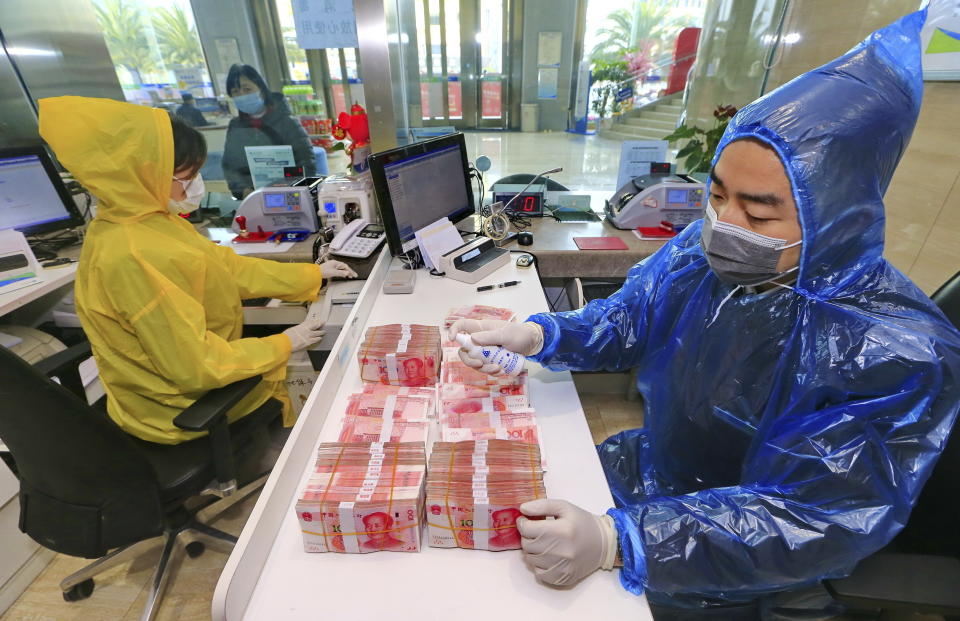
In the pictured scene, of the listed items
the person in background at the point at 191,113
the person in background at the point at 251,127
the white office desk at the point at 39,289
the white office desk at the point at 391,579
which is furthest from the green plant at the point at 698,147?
the person in background at the point at 191,113

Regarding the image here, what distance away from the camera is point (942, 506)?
89 cm

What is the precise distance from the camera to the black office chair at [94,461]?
0.98 m

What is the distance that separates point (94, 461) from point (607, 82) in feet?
10.5

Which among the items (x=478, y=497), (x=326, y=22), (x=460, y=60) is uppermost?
(x=326, y=22)

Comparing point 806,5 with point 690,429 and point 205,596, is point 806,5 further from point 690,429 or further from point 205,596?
point 205,596

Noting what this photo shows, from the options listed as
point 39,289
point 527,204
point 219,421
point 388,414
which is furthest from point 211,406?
point 527,204

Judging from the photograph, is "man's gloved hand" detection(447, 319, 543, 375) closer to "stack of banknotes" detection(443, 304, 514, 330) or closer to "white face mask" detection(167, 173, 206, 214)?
"stack of banknotes" detection(443, 304, 514, 330)

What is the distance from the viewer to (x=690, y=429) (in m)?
1.03

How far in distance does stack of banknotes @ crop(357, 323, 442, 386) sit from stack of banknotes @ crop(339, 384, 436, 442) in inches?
1.0

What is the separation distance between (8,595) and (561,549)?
1940mm

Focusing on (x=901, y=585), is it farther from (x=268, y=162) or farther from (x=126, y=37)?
(x=126, y=37)

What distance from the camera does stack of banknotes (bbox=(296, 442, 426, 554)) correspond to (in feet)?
2.48

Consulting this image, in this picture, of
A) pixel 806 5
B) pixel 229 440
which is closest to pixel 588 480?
pixel 229 440

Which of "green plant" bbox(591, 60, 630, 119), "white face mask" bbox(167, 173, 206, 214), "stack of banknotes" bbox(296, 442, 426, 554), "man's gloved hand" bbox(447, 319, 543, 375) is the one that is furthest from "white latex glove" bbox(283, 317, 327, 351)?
"green plant" bbox(591, 60, 630, 119)
